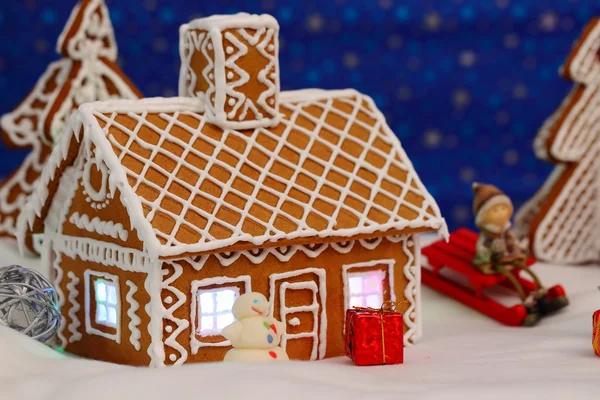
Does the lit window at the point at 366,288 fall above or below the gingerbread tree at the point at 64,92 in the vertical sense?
below

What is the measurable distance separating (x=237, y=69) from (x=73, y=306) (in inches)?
50.3

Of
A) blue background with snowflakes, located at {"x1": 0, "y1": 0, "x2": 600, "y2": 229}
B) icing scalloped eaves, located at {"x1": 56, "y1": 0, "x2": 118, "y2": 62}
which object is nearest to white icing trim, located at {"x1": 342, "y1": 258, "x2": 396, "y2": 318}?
icing scalloped eaves, located at {"x1": 56, "y1": 0, "x2": 118, "y2": 62}

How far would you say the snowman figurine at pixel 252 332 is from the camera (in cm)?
412

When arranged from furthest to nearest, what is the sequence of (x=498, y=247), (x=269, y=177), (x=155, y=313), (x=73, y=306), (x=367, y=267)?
(x=498, y=247) → (x=73, y=306) → (x=367, y=267) → (x=269, y=177) → (x=155, y=313)

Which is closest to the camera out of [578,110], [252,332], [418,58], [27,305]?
[252,332]

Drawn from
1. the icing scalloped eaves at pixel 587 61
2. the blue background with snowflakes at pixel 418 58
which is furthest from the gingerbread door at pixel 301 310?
the blue background with snowflakes at pixel 418 58

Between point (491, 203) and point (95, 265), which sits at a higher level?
point (491, 203)

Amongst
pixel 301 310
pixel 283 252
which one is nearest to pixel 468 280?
pixel 301 310

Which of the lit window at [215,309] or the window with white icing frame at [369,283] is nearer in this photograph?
the lit window at [215,309]

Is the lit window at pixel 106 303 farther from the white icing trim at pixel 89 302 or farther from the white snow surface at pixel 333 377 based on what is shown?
the white snow surface at pixel 333 377

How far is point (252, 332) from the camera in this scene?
4.13 metres

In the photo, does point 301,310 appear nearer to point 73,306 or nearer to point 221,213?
point 221,213

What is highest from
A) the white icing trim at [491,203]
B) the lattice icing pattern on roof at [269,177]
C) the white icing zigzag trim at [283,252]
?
the lattice icing pattern on roof at [269,177]

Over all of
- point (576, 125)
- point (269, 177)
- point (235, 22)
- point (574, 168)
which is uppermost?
point (235, 22)
